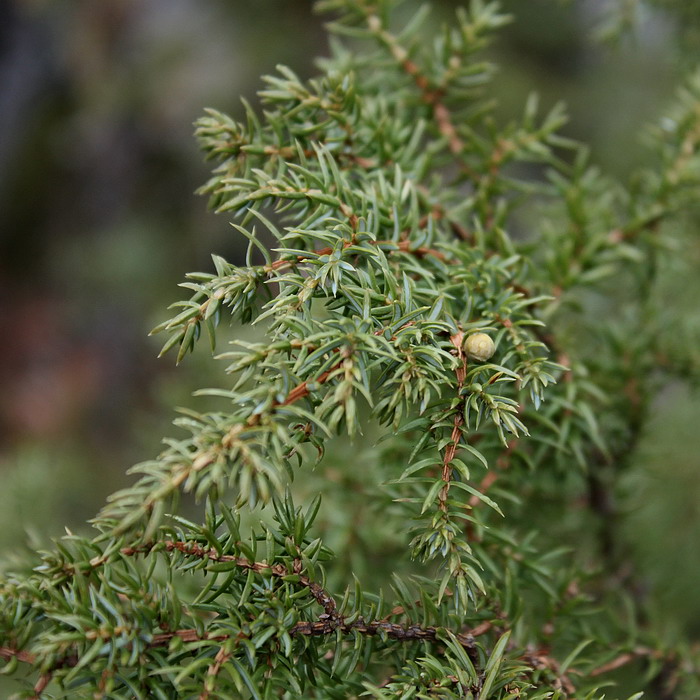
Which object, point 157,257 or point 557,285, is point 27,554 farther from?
point 157,257

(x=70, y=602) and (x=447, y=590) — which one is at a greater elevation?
(x=447, y=590)

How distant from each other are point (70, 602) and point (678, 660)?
768 mm

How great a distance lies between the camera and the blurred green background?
360 cm

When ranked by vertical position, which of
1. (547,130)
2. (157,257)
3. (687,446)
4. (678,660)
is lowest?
(157,257)

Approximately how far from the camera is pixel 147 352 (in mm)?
4051

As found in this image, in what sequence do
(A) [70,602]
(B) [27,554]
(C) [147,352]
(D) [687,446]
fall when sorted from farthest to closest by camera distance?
(C) [147,352] < (D) [687,446] < (B) [27,554] < (A) [70,602]

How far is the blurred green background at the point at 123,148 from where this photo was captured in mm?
3598

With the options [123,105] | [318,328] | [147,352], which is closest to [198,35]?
[123,105]

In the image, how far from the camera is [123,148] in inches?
156

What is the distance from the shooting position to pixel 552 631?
0.79m

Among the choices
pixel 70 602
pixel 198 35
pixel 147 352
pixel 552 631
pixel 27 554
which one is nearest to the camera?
pixel 70 602

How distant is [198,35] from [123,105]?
58 cm

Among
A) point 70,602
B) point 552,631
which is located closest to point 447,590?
point 552,631

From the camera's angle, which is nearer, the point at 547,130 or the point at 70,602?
the point at 70,602
